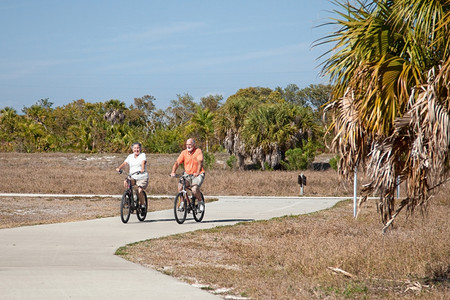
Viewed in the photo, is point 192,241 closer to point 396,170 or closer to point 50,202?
point 396,170

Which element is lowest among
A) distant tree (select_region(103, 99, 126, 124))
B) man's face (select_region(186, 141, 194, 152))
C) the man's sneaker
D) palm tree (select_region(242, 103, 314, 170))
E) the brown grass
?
the brown grass

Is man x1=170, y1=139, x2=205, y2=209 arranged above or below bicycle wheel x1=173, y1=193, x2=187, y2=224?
above

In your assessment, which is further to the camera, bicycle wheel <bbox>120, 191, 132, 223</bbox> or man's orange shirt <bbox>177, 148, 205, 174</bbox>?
bicycle wheel <bbox>120, 191, 132, 223</bbox>

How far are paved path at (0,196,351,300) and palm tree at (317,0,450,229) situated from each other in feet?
8.42

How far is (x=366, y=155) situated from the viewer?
8.51 m

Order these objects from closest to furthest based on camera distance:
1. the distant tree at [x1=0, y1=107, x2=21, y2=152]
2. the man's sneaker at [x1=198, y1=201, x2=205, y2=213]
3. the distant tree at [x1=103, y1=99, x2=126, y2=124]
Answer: the man's sneaker at [x1=198, y1=201, x2=205, y2=213] → the distant tree at [x1=0, y1=107, x2=21, y2=152] → the distant tree at [x1=103, y1=99, x2=126, y2=124]

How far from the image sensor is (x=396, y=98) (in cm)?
809

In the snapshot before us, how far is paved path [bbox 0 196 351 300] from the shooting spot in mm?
7762

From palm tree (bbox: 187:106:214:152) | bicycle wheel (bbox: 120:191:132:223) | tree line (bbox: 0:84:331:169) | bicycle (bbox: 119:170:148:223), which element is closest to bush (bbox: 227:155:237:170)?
tree line (bbox: 0:84:331:169)

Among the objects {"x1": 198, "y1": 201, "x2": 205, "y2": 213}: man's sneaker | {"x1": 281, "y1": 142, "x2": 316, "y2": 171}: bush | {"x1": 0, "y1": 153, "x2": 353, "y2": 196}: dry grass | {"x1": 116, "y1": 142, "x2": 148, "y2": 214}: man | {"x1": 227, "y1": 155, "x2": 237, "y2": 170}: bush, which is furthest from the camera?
{"x1": 227, "y1": 155, "x2": 237, "y2": 170}: bush

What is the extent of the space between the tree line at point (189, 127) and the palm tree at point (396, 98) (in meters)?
6.15

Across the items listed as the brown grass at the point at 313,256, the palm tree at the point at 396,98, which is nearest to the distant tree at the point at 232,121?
the brown grass at the point at 313,256

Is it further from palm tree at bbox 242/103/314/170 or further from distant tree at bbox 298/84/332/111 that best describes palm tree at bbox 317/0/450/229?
distant tree at bbox 298/84/332/111

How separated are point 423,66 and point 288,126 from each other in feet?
130
